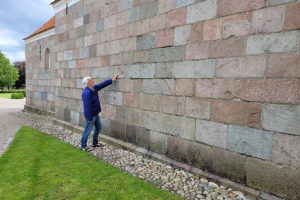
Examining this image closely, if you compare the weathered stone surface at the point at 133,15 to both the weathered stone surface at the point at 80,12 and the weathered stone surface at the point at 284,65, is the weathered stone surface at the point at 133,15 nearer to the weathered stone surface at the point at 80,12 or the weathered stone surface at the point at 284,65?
the weathered stone surface at the point at 80,12

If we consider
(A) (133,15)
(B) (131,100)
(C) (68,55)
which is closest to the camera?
(A) (133,15)

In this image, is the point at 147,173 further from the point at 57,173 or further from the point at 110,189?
the point at 57,173

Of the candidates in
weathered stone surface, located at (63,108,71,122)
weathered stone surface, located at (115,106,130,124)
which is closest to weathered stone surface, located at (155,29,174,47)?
weathered stone surface, located at (115,106,130,124)

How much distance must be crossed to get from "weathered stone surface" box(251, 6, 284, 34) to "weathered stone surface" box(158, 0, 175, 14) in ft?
5.54

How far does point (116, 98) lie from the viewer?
18.2ft

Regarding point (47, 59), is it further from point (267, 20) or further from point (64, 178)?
point (267, 20)

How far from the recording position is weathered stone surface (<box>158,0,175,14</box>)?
412 centimetres

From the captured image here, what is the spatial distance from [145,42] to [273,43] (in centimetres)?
269

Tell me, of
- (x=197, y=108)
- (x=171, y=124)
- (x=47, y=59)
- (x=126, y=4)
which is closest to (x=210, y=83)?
(x=197, y=108)

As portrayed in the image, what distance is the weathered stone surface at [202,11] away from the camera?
137 inches

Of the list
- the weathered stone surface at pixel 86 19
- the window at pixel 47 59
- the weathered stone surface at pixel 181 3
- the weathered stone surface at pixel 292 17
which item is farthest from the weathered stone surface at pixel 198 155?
the window at pixel 47 59

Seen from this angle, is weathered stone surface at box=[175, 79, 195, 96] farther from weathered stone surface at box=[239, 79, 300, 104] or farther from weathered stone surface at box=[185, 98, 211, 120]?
weathered stone surface at box=[239, 79, 300, 104]

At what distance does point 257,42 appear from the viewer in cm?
300

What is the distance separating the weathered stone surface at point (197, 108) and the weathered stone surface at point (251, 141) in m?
0.51
